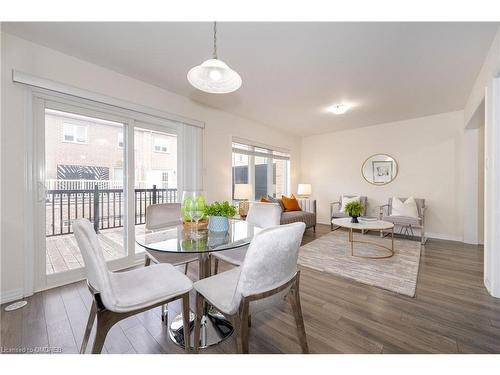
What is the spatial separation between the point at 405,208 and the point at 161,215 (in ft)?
14.2

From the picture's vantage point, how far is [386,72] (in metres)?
2.57

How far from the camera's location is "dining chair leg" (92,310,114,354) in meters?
1.01

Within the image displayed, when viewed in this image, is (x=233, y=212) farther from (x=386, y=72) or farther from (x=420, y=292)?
(x=386, y=72)

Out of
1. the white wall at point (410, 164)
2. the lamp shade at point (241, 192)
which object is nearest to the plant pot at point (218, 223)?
the lamp shade at point (241, 192)

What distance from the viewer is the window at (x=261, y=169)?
14.8ft

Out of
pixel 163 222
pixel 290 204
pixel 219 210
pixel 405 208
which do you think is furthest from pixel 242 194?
pixel 405 208

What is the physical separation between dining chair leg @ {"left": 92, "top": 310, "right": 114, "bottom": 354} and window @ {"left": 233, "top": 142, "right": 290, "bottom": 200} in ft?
11.3

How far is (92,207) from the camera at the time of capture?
261cm

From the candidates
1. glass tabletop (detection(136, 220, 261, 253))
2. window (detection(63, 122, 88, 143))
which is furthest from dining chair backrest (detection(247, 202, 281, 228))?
window (detection(63, 122, 88, 143))

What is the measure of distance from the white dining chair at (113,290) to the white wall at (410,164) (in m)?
4.92

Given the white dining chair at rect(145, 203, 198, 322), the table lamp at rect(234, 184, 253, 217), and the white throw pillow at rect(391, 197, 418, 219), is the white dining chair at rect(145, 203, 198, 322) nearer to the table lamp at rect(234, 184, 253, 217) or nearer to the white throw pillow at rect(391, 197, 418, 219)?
the table lamp at rect(234, 184, 253, 217)

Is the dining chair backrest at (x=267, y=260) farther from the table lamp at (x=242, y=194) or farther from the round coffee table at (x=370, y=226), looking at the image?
the table lamp at (x=242, y=194)
